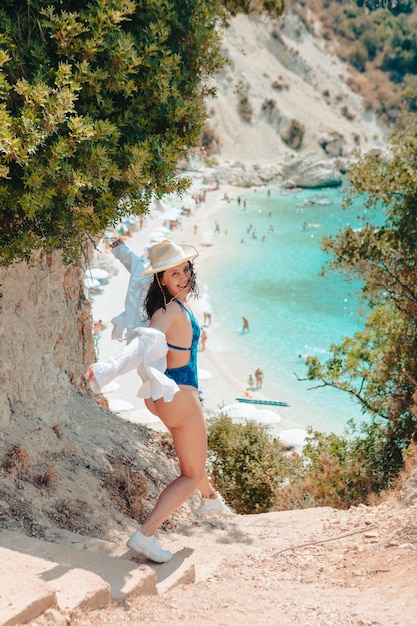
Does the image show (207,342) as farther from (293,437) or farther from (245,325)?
(293,437)

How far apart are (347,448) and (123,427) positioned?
798 centimetres

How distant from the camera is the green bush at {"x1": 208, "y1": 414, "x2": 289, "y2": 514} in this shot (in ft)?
42.9

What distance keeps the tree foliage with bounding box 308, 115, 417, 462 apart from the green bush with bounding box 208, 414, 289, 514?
2.28 metres

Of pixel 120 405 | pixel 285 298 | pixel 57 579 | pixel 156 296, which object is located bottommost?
pixel 285 298

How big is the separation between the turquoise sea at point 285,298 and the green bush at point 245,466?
411 cm

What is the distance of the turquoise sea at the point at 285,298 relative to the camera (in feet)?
94.8

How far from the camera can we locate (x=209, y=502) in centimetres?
695

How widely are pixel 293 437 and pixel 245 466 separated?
1047 centimetres

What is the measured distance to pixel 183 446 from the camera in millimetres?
5840

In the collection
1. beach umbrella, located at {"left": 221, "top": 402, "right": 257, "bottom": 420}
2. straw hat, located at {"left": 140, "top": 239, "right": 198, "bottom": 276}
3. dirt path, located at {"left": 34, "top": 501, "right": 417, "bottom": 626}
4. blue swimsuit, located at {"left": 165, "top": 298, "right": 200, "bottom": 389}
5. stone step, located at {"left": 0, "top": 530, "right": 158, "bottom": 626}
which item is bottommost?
beach umbrella, located at {"left": 221, "top": 402, "right": 257, "bottom": 420}

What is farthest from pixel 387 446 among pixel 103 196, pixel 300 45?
pixel 300 45

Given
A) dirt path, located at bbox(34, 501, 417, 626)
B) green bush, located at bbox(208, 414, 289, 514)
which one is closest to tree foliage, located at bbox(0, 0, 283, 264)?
dirt path, located at bbox(34, 501, 417, 626)

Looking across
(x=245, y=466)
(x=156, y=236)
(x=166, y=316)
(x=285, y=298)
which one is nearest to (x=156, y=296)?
(x=166, y=316)

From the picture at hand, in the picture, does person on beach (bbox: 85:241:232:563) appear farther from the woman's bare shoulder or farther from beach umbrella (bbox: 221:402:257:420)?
beach umbrella (bbox: 221:402:257:420)
